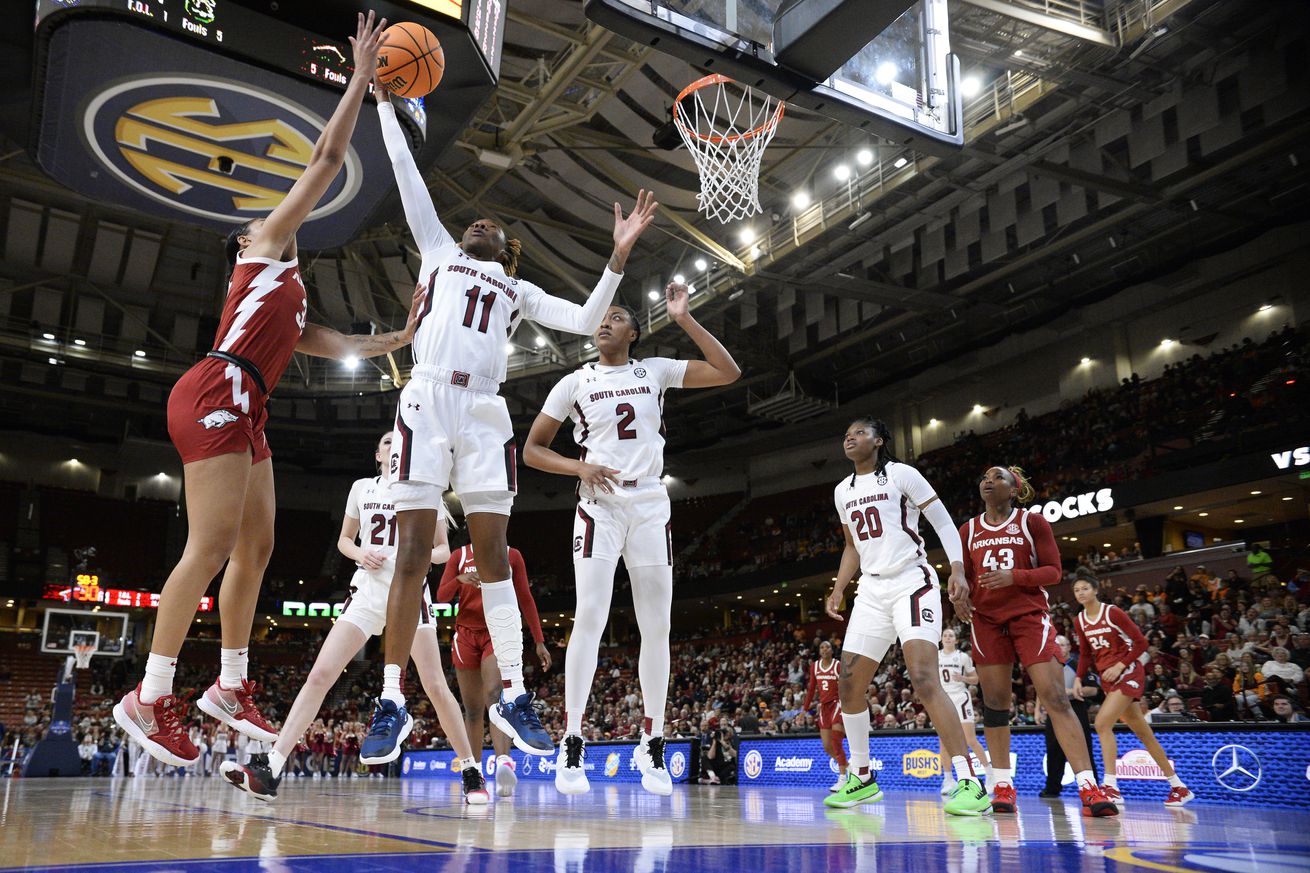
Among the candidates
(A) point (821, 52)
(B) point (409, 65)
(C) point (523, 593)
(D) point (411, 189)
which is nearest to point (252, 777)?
(D) point (411, 189)

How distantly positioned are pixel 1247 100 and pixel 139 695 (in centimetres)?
1885

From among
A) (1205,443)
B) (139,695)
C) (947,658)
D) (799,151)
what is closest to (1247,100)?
(1205,443)

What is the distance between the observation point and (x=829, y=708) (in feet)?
35.9

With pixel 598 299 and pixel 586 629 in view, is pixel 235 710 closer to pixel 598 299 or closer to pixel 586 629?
pixel 586 629

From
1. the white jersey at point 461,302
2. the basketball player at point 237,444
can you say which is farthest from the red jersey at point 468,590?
the basketball player at point 237,444

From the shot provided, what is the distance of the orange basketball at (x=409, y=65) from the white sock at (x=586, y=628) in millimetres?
2607

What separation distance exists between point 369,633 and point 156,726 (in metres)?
2.24

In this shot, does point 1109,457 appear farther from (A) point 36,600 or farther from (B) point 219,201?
(A) point 36,600

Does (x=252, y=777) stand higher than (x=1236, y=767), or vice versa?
(x=252, y=777)

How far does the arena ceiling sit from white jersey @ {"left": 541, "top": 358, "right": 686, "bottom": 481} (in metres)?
6.98

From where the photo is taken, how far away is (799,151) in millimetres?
19828

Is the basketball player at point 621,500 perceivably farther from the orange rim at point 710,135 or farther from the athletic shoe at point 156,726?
the orange rim at point 710,135

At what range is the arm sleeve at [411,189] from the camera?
444 centimetres

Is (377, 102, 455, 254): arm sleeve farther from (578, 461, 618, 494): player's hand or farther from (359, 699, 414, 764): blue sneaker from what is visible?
→ (359, 699, 414, 764): blue sneaker
